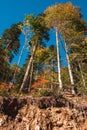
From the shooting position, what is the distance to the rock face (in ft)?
51.9

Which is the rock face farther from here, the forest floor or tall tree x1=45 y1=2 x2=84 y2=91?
tall tree x1=45 y1=2 x2=84 y2=91

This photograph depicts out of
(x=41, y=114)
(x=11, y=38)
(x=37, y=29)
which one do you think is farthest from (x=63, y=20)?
(x=41, y=114)

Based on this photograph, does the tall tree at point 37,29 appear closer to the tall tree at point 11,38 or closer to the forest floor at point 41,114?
the tall tree at point 11,38

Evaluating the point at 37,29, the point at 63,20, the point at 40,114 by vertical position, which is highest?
the point at 37,29

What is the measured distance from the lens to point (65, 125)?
631 inches

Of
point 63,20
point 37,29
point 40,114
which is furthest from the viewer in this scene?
point 37,29

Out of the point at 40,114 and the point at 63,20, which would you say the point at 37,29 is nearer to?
the point at 63,20

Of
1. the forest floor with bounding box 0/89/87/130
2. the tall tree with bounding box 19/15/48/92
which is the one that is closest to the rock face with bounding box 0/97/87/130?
the forest floor with bounding box 0/89/87/130

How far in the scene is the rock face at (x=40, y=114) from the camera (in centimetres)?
1582

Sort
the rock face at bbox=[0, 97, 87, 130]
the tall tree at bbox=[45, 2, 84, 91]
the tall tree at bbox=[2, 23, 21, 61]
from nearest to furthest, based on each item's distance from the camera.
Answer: the rock face at bbox=[0, 97, 87, 130]
the tall tree at bbox=[45, 2, 84, 91]
the tall tree at bbox=[2, 23, 21, 61]

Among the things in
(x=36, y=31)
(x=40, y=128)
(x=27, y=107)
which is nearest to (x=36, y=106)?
(x=27, y=107)

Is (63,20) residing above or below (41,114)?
above

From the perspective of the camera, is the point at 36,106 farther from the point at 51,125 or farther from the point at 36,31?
the point at 36,31

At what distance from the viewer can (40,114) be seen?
1644 cm
